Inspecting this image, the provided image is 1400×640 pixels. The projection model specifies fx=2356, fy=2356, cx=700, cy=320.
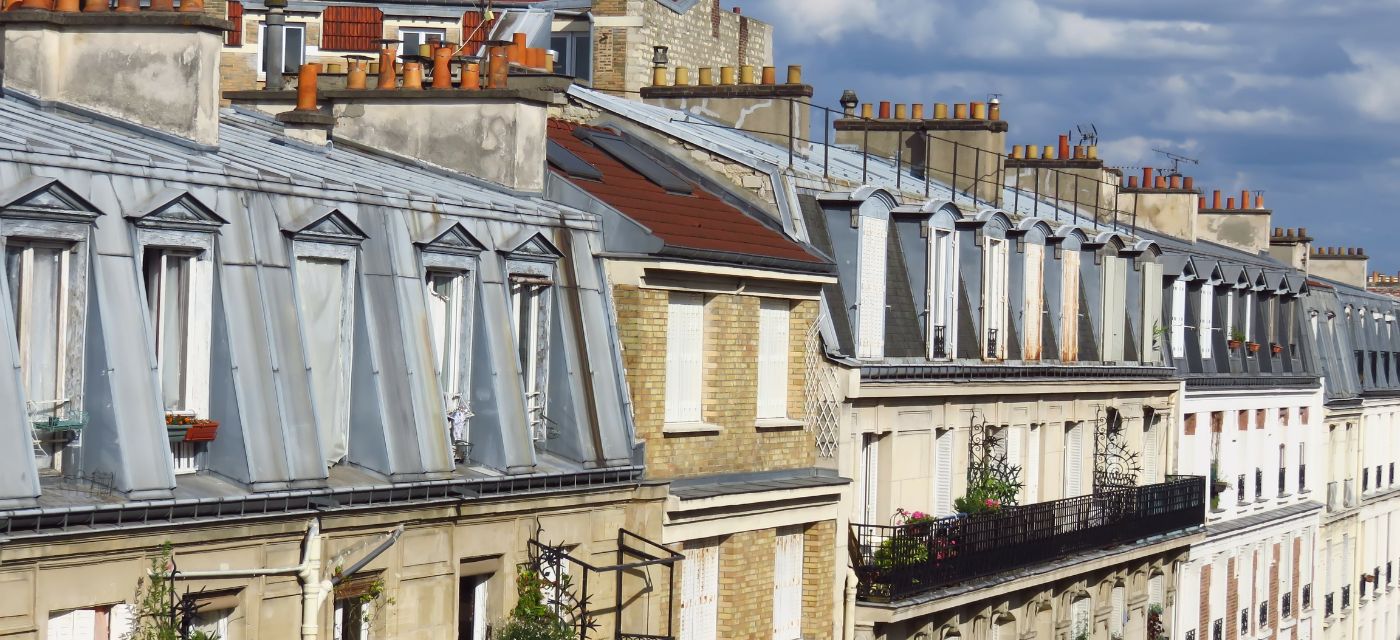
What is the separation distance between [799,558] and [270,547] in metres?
9.71

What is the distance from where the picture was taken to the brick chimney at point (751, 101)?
108ft

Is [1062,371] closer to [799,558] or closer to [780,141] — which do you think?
[780,141]

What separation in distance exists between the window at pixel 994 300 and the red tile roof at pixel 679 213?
643 cm

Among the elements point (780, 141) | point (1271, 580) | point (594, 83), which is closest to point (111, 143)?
point (780, 141)

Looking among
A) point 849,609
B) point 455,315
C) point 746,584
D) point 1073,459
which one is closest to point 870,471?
point 849,609

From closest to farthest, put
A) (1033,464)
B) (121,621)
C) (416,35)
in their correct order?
(121,621) < (1033,464) < (416,35)

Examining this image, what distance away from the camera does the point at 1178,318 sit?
1639 inches

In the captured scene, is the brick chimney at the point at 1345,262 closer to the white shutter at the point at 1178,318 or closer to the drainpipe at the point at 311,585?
the white shutter at the point at 1178,318

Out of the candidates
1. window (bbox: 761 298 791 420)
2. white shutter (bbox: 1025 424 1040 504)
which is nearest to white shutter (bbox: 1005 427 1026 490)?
white shutter (bbox: 1025 424 1040 504)

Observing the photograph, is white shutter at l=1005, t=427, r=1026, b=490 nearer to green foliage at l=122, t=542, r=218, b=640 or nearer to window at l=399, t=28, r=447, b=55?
green foliage at l=122, t=542, r=218, b=640

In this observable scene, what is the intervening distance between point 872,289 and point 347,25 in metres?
29.5

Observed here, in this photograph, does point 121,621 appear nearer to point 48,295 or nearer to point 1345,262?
point 48,295

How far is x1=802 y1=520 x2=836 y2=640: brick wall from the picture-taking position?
25.2 meters

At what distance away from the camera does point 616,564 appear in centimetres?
2102
